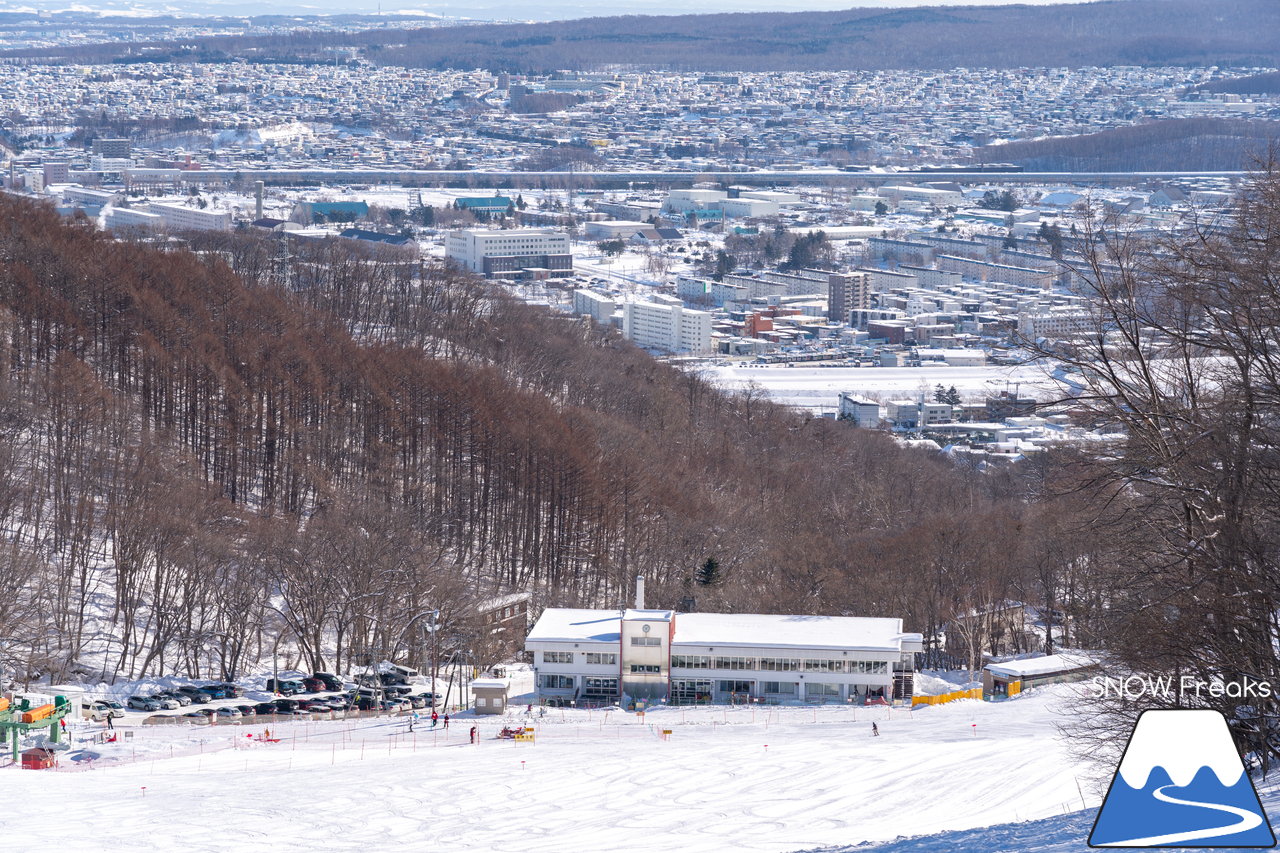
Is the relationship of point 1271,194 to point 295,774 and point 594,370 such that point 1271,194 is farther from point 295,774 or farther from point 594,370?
point 594,370

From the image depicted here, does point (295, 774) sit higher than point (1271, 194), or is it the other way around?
point (1271, 194)

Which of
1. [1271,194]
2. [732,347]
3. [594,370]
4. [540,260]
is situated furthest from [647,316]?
[1271,194]

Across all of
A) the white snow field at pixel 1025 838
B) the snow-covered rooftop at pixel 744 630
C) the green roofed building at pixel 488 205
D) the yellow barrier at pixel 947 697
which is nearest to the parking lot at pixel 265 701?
the snow-covered rooftop at pixel 744 630

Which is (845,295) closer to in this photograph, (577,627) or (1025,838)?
(577,627)

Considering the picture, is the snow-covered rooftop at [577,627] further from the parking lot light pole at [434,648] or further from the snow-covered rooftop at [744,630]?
the parking lot light pole at [434,648]

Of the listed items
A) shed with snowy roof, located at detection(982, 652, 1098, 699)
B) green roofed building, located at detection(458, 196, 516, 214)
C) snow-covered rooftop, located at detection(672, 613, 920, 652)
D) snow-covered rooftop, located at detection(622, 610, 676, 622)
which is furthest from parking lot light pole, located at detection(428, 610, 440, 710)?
green roofed building, located at detection(458, 196, 516, 214)

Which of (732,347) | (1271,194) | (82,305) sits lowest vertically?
(732,347)

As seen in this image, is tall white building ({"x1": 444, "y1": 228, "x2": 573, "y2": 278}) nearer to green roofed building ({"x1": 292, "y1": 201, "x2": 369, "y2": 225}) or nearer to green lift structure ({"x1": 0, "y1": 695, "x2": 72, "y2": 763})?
green roofed building ({"x1": 292, "y1": 201, "x2": 369, "y2": 225})

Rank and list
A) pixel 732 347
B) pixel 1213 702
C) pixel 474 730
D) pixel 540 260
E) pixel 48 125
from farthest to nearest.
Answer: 1. pixel 48 125
2. pixel 540 260
3. pixel 732 347
4. pixel 474 730
5. pixel 1213 702
